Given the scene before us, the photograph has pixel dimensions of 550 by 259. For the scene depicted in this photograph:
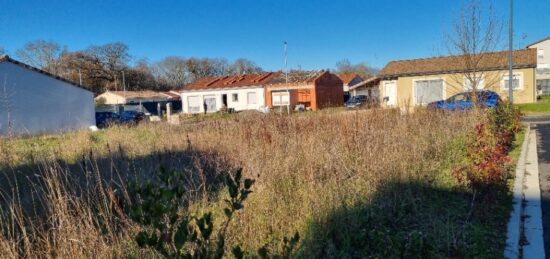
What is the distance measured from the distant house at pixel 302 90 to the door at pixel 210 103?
22.6 feet

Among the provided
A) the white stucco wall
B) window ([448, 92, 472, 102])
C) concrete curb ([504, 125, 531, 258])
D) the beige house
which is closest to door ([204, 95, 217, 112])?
the white stucco wall

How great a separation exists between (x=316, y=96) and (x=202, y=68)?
40790 mm

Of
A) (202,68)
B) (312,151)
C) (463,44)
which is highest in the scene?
(202,68)

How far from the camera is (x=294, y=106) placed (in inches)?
1364

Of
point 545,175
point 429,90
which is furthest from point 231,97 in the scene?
point 545,175

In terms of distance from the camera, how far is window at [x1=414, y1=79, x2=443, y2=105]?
88.0ft

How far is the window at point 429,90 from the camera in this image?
2683cm

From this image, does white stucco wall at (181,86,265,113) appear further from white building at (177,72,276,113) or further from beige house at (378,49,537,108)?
beige house at (378,49,537,108)

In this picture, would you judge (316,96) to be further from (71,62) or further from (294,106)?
(71,62)

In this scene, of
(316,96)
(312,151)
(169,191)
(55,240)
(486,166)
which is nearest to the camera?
(169,191)

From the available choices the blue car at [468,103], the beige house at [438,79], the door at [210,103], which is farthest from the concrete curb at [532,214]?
the door at [210,103]

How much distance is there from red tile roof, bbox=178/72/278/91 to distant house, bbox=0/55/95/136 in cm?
1569

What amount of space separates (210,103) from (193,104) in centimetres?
234

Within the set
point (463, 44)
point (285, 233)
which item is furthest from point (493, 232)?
point (463, 44)
